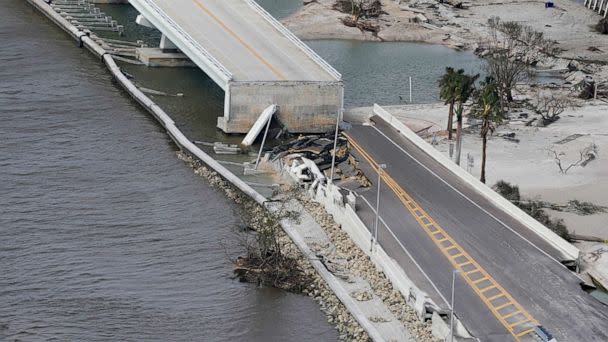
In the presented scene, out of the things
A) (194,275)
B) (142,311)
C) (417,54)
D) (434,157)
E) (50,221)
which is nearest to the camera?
(142,311)

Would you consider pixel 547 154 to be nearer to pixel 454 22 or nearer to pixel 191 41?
pixel 191 41

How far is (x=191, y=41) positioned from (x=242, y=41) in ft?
15.2

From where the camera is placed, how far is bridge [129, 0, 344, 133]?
9100 centimetres

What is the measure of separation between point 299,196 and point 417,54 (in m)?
53.5

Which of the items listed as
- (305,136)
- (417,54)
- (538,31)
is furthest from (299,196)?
(538,31)

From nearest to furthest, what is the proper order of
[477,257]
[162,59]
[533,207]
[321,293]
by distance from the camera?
[321,293], [477,257], [533,207], [162,59]

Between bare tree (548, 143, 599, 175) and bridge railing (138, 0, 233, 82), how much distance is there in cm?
2444

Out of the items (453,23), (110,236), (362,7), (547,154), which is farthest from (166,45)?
(110,236)

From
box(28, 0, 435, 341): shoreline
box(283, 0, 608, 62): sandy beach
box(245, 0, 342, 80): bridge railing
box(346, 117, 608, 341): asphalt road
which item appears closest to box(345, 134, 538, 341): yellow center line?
box(346, 117, 608, 341): asphalt road

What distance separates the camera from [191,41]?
98.9 meters

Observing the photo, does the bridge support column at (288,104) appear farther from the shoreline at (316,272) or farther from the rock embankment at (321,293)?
the rock embankment at (321,293)

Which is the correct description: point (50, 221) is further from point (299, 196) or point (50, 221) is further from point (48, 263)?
point (299, 196)

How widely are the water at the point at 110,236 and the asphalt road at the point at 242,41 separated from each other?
26.6 ft

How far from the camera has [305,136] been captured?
297ft
